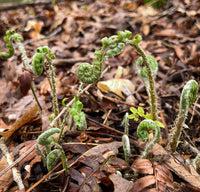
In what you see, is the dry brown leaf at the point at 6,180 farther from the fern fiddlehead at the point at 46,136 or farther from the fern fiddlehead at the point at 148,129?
the fern fiddlehead at the point at 148,129

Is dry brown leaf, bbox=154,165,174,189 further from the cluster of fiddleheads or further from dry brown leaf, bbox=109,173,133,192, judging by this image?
the cluster of fiddleheads

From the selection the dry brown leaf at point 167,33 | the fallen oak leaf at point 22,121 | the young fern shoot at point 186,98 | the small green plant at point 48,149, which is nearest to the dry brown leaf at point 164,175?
the young fern shoot at point 186,98

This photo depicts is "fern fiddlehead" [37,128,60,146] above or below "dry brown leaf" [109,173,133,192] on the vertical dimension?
above

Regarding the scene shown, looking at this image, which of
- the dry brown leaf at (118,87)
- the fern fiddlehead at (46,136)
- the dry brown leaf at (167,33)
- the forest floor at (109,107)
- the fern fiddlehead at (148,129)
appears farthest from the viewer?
the dry brown leaf at (167,33)

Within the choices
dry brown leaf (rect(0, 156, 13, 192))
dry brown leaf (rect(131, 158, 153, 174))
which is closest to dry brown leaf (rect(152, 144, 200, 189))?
dry brown leaf (rect(131, 158, 153, 174))

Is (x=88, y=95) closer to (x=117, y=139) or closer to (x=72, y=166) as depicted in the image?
(x=117, y=139)

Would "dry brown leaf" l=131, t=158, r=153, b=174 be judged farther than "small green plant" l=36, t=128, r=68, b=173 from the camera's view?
Yes

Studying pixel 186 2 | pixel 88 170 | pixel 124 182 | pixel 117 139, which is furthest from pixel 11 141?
pixel 186 2

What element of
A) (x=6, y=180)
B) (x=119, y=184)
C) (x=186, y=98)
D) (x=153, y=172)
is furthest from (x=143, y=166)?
(x=6, y=180)
